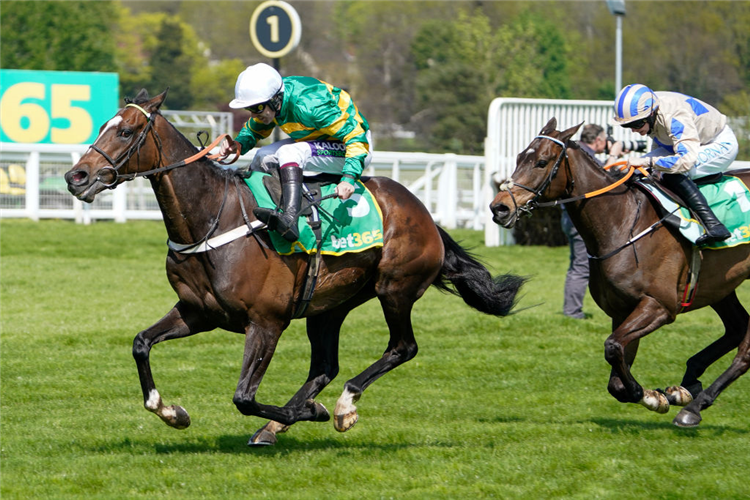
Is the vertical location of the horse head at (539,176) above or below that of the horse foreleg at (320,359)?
above

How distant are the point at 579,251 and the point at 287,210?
515 cm

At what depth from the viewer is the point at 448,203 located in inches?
696

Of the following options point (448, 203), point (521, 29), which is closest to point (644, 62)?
point (521, 29)

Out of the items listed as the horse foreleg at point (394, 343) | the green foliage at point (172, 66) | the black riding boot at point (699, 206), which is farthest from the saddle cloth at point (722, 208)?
the green foliage at point (172, 66)

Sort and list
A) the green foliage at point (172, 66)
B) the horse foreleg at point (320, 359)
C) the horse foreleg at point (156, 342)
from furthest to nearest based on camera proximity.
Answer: the green foliage at point (172, 66) → the horse foreleg at point (320, 359) → the horse foreleg at point (156, 342)

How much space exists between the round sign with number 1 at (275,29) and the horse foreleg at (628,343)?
30.9 ft

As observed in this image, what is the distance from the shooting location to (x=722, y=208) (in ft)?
20.7

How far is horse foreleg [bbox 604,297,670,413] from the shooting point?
5.78 meters

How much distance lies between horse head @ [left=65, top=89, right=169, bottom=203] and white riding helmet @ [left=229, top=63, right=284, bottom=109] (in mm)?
404

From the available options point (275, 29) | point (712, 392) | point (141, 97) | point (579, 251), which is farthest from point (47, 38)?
point (712, 392)

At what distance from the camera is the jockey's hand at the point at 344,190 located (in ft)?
18.0

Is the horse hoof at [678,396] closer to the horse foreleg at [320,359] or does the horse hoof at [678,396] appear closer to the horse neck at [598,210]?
the horse neck at [598,210]

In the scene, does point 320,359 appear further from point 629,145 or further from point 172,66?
point 172,66

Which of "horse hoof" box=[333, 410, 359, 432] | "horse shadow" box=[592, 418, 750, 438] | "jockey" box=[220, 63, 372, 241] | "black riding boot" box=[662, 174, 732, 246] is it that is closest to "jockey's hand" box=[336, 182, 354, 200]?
"jockey" box=[220, 63, 372, 241]
